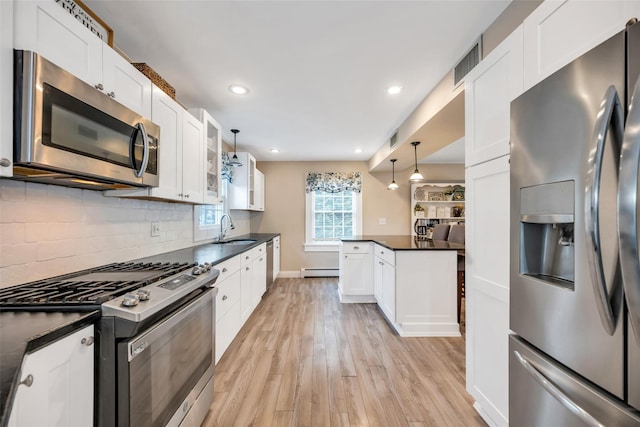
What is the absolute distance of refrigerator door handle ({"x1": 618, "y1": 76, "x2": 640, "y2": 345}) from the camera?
61 cm

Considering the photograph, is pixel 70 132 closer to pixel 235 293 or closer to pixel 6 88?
pixel 6 88

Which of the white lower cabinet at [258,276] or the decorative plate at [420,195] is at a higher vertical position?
the decorative plate at [420,195]

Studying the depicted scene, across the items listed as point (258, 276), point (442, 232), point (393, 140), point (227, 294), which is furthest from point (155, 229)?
point (442, 232)

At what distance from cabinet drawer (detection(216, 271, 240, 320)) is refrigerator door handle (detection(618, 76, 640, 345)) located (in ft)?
7.13

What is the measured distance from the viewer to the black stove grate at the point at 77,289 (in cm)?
94

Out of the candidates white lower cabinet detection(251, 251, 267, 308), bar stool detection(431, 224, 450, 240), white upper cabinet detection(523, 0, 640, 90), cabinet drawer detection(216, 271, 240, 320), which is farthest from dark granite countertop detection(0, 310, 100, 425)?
bar stool detection(431, 224, 450, 240)

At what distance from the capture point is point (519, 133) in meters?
1.08

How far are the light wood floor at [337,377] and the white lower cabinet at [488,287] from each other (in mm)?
370

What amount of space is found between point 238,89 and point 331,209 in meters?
3.56

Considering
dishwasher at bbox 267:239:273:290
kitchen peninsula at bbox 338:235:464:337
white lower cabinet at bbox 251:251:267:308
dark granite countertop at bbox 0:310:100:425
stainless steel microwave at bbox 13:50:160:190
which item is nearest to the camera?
dark granite countertop at bbox 0:310:100:425

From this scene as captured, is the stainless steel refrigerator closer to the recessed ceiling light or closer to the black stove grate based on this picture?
the black stove grate

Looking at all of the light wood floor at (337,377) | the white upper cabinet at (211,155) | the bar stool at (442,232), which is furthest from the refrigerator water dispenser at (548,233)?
the bar stool at (442,232)

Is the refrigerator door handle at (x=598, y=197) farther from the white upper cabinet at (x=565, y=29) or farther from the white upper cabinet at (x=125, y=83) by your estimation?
the white upper cabinet at (x=125, y=83)

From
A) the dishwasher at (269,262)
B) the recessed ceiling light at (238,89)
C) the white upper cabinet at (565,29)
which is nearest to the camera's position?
the white upper cabinet at (565,29)
